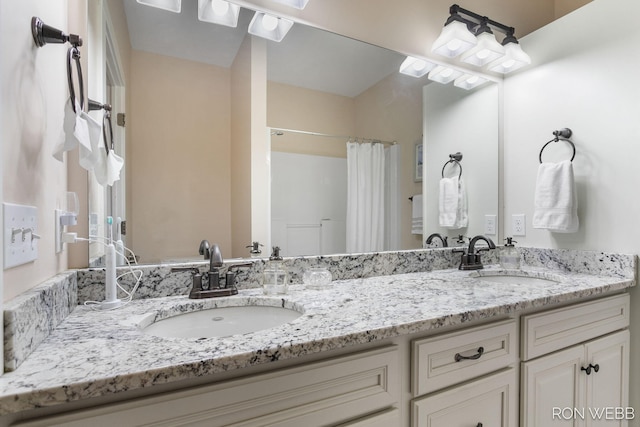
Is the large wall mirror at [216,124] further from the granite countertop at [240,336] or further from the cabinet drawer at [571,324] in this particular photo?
the cabinet drawer at [571,324]

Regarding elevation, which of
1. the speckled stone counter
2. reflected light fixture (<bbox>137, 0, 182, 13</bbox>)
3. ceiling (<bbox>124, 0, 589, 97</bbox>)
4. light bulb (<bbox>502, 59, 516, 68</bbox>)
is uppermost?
light bulb (<bbox>502, 59, 516, 68</bbox>)

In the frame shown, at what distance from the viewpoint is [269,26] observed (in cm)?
132

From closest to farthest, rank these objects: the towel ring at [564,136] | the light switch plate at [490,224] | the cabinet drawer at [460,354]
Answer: the cabinet drawer at [460,354] < the towel ring at [564,136] < the light switch plate at [490,224]

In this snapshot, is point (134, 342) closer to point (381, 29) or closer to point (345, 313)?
point (345, 313)

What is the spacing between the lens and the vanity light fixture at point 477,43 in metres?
1.62

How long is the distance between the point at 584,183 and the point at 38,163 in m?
2.07

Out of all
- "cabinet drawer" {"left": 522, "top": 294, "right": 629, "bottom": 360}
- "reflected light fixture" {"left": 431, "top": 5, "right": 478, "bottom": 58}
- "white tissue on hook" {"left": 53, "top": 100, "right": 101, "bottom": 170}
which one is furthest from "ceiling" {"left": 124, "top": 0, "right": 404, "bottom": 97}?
"cabinet drawer" {"left": 522, "top": 294, "right": 629, "bottom": 360}

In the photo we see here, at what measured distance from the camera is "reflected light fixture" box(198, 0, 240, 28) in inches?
47.4

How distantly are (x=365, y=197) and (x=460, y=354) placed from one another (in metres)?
0.81

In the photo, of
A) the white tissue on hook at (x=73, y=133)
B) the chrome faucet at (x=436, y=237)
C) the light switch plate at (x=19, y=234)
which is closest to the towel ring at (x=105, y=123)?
the white tissue on hook at (x=73, y=133)

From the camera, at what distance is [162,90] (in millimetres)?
1143

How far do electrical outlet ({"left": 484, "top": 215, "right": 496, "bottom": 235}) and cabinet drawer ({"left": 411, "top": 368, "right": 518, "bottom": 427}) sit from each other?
3.44 ft

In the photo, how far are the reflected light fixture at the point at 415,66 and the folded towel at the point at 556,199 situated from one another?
77 centimetres

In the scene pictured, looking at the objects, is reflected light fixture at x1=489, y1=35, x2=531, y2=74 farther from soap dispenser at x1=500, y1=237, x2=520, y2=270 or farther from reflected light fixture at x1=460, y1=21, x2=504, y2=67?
soap dispenser at x1=500, y1=237, x2=520, y2=270
